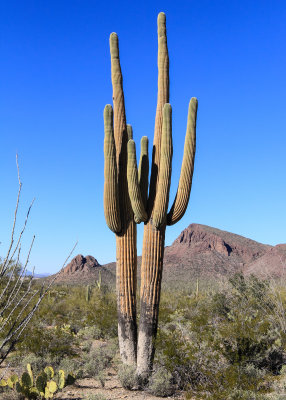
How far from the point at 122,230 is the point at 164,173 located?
169 cm

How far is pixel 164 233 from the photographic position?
29.5 feet

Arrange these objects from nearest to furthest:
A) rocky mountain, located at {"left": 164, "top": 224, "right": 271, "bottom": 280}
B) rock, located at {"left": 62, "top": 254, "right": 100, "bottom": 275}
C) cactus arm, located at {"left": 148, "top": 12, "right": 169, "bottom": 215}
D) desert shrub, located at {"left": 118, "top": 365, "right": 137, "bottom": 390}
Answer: desert shrub, located at {"left": 118, "top": 365, "right": 137, "bottom": 390} → cactus arm, located at {"left": 148, "top": 12, "right": 169, "bottom": 215} → rocky mountain, located at {"left": 164, "top": 224, "right": 271, "bottom": 280} → rock, located at {"left": 62, "top": 254, "right": 100, "bottom": 275}

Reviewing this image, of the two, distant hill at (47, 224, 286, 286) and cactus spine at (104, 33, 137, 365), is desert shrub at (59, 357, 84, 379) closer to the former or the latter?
cactus spine at (104, 33, 137, 365)

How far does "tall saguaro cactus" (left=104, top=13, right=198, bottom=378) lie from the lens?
28.5 feet

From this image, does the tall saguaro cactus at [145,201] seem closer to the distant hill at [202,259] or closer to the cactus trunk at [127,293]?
the cactus trunk at [127,293]

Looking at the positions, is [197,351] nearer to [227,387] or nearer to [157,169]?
[227,387]

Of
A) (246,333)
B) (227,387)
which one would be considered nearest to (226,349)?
(246,333)

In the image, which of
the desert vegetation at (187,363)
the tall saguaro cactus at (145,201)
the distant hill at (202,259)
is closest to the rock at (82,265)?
the distant hill at (202,259)

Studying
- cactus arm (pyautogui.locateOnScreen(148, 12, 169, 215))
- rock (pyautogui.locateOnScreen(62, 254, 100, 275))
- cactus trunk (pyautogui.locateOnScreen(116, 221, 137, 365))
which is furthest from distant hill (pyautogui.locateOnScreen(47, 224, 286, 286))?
cactus arm (pyautogui.locateOnScreen(148, 12, 169, 215))

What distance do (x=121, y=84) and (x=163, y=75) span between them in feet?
3.56

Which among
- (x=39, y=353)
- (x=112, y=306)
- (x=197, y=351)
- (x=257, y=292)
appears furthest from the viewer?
(x=257, y=292)

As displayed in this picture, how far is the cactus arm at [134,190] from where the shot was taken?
28.2 feet

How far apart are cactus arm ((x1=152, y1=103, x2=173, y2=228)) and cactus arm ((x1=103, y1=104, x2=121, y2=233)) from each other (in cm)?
90

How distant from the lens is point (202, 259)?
62.3 m
